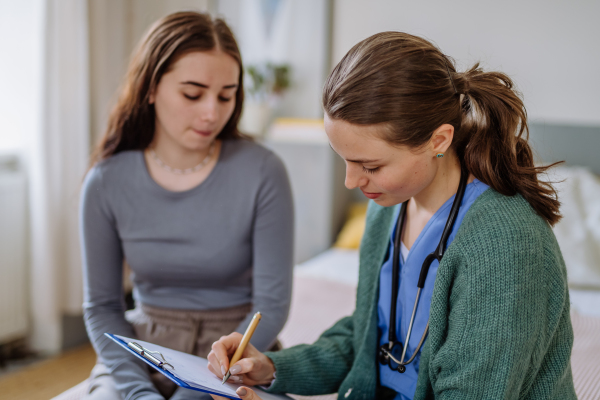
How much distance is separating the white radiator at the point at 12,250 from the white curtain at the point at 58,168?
4cm

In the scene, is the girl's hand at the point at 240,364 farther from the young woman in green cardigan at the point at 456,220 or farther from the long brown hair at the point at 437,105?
the long brown hair at the point at 437,105

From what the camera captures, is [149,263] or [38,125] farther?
[38,125]

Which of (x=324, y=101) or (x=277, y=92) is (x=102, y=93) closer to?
(x=277, y=92)

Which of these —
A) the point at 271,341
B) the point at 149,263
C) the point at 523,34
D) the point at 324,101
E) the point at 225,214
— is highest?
the point at 523,34

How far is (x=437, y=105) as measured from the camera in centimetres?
79

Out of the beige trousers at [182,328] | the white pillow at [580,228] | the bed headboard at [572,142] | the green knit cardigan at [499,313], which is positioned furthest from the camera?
the bed headboard at [572,142]

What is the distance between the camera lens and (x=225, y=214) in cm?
121

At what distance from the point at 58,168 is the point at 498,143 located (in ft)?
6.43

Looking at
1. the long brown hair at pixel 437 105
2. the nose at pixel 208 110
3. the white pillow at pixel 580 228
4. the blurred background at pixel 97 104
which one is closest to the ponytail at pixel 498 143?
the long brown hair at pixel 437 105

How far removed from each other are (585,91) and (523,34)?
1.05ft

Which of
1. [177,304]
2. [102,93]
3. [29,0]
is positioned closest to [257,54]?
[102,93]

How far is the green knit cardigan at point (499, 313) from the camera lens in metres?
0.73

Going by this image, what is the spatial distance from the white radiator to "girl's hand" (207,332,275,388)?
1624 millimetres

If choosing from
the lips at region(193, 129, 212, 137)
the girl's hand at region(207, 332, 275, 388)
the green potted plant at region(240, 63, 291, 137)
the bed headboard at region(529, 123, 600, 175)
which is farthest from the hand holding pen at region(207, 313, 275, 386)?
the green potted plant at region(240, 63, 291, 137)
